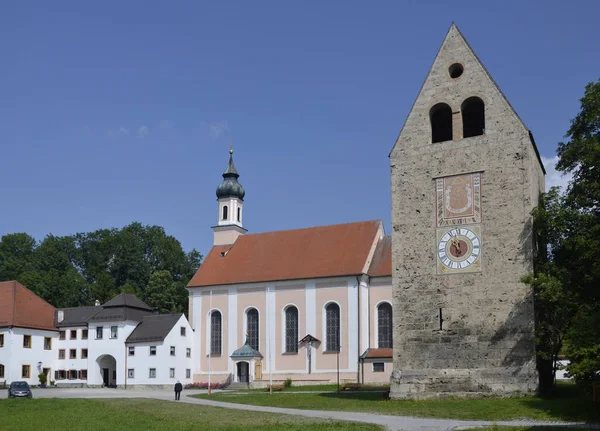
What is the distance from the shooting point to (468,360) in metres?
31.5

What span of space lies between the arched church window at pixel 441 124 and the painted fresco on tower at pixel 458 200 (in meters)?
2.56

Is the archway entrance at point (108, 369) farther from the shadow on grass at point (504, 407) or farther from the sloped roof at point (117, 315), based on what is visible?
the shadow on grass at point (504, 407)

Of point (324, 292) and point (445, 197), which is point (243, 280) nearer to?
point (324, 292)

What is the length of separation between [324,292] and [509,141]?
28.0 meters

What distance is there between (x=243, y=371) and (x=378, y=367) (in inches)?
478

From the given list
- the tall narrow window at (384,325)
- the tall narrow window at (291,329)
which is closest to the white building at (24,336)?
the tall narrow window at (291,329)

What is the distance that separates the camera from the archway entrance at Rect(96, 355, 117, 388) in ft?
212

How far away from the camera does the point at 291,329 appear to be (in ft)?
195

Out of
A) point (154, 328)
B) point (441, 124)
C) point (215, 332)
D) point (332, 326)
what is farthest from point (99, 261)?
point (441, 124)

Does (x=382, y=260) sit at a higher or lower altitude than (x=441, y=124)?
lower

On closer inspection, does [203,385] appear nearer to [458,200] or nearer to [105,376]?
[105,376]

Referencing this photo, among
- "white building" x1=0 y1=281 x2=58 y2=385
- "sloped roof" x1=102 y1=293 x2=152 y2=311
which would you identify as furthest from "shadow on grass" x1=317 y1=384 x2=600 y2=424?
"white building" x1=0 y1=281 x2=58 y2=385

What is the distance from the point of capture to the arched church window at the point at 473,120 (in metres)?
34.8

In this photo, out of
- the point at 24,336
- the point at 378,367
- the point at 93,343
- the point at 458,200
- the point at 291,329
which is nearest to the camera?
the point at 458,200
